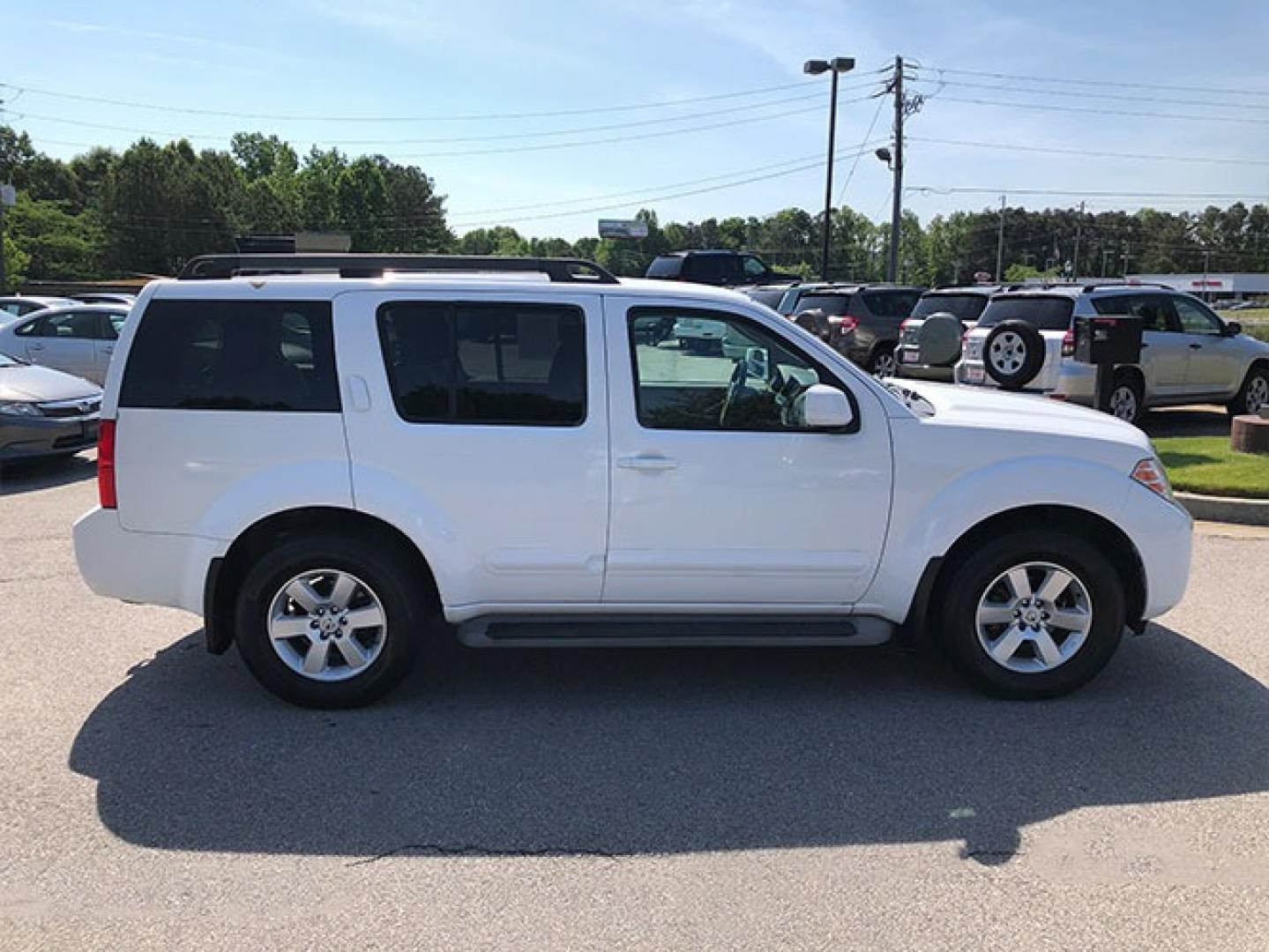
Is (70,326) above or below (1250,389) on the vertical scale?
above

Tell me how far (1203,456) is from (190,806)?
31.9 feet

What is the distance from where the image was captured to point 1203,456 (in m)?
9.78

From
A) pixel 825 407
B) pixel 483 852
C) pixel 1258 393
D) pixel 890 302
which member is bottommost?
pixel 483 852

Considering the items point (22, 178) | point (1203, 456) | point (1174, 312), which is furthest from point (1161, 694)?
point (22, 178)

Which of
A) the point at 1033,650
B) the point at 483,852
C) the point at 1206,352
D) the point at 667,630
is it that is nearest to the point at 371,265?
the point at 667,630

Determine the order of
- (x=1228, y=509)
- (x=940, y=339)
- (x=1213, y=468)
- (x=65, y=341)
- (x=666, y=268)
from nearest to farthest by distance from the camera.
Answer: (x=1228, y=509) < (x=1213, y=468) < (x=940, y=339) < (x=65, y=341) < (x=666, y=268)

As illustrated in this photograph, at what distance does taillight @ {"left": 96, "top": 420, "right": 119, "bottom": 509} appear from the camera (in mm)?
4234

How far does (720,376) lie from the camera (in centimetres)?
441

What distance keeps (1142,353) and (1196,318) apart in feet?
3.88

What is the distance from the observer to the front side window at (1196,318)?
12195 mm

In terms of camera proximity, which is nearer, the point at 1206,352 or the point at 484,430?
the point at 484,430

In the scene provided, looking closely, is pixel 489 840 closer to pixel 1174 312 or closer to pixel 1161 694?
pixel 1161 694

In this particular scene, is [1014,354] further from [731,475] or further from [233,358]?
[233,358]

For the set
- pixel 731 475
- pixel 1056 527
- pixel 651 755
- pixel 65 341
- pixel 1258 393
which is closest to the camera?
pixel 651 755
